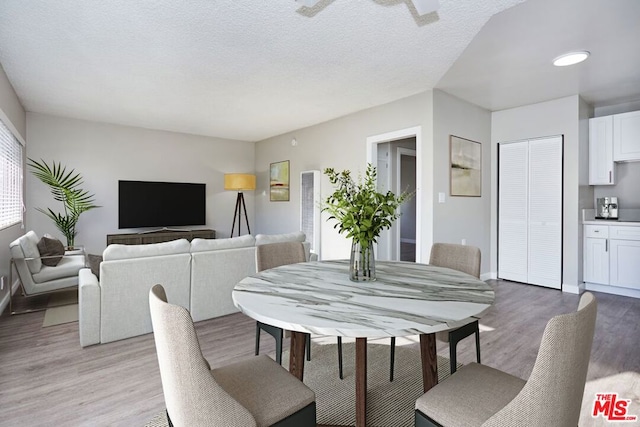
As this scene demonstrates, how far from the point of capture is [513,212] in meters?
4.66

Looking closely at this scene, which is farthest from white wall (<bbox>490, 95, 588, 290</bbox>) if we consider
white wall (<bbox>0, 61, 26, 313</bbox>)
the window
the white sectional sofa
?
the window

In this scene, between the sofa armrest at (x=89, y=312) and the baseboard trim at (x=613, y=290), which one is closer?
the sofa armrest at (x=89, y=312)

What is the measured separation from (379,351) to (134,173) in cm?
533

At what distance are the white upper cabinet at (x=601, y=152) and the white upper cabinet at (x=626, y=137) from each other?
0.05 meters

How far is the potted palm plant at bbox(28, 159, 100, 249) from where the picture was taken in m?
4.75

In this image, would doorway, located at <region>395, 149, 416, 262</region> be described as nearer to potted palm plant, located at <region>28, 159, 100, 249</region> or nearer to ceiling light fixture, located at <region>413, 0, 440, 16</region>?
ceiling light fixture, located at <region>413, 0, 440, 16</region>

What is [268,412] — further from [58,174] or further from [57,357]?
[58,174]

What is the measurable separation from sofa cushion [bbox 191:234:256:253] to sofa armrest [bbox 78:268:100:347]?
0.78 m

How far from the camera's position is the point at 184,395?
34.4 inches

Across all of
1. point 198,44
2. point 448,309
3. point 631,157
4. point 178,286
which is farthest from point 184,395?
point 631,157

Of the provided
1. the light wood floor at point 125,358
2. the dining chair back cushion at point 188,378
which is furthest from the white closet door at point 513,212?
the dining chair back cushion at point 188,378

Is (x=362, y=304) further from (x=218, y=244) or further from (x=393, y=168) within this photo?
(x=393, y=168)

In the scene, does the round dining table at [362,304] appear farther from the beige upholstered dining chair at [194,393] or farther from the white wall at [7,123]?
the white wall at [7,123]

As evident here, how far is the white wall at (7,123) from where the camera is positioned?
11.0 ft
